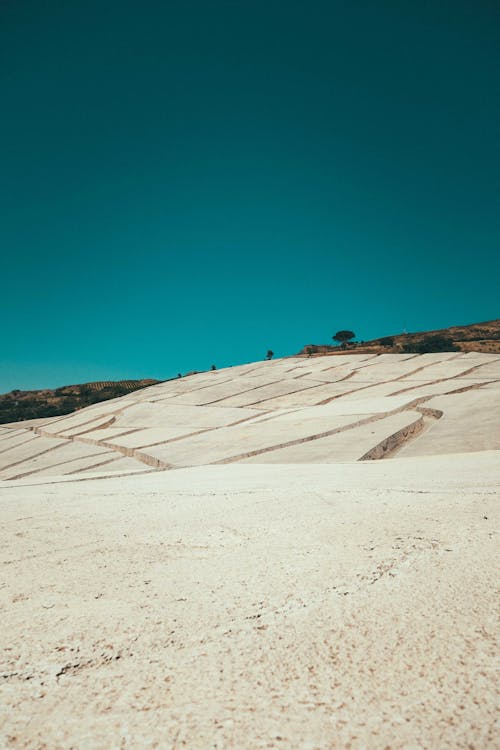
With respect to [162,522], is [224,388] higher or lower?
higher

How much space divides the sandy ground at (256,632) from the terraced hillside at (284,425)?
414 centimetres

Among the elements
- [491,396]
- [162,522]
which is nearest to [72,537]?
[162,522]

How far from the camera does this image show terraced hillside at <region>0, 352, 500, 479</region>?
709 cm

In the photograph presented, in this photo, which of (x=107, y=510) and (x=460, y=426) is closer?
(x=107, y=510)

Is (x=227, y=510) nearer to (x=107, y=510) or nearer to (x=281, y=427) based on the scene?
(x=107, y=510)

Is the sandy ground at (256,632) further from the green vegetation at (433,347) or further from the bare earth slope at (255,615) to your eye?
the green vegetation at (433,347)

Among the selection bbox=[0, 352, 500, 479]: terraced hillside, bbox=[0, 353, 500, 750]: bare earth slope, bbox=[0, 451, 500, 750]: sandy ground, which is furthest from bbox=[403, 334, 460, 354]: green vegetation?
bbox=[0, 451, 500, 750]: sandy ground

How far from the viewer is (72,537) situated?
95.4 inches

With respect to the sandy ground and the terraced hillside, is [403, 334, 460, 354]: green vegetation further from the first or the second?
the sandy ground

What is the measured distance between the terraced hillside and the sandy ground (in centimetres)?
414

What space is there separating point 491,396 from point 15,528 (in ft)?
31.1

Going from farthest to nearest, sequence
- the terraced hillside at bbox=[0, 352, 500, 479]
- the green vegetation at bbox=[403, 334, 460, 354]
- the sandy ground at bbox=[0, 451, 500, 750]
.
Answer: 1. the green vegetation at bbox=[403, 334, 460, 354]
2. the terraced hillside at bbox=[0, 352, 500, 479]
3. the sandy ground at bbox=[0, 451, 500, 750]

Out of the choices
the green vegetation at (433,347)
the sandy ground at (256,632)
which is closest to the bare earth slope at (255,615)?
the sandy ground at (256,632)

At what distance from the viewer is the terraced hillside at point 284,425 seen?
7090 mm
